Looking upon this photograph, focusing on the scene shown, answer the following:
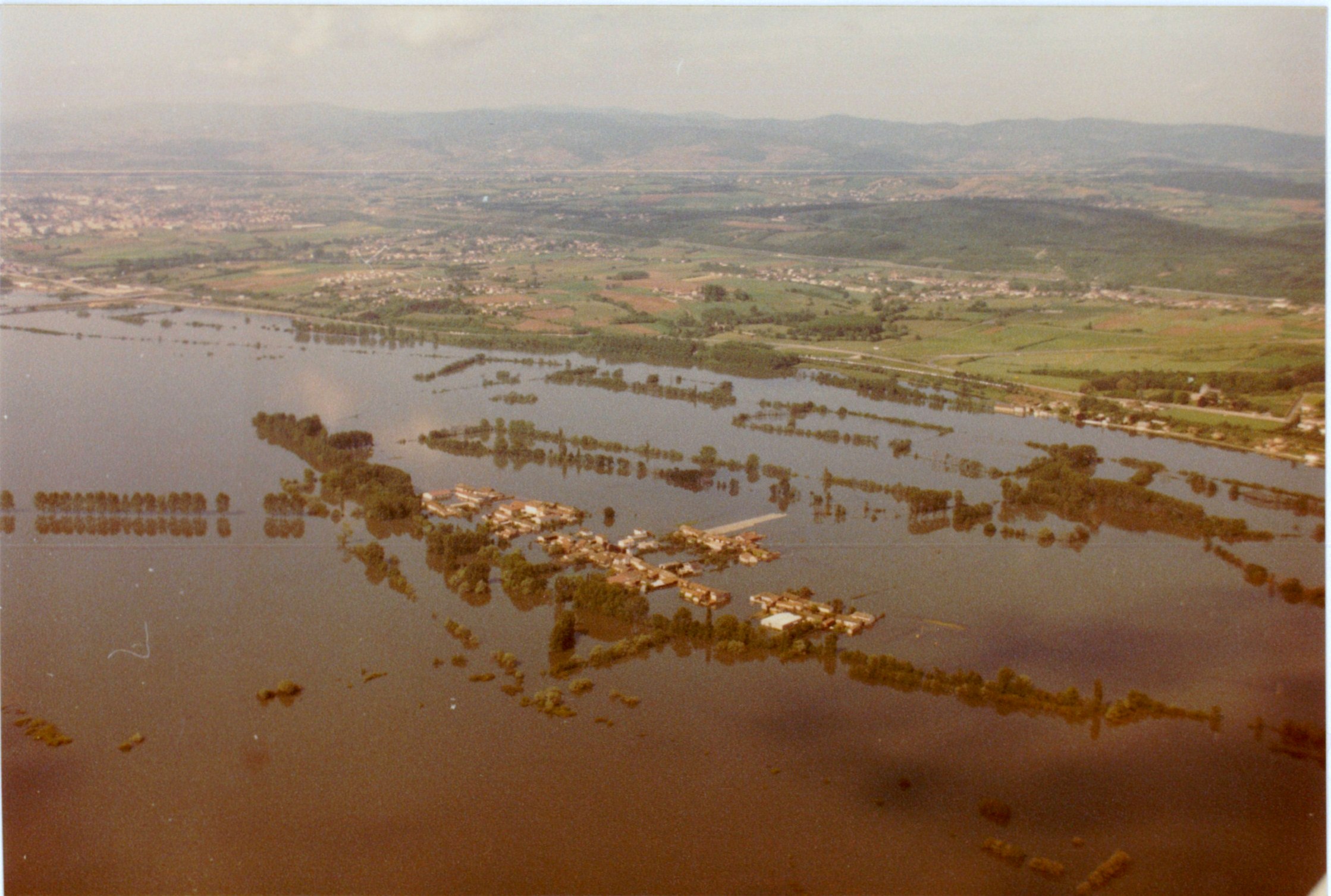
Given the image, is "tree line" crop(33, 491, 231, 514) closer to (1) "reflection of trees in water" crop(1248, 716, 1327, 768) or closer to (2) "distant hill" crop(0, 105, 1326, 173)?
(2) "distant hill" crop(0, 105, 1326, 173)

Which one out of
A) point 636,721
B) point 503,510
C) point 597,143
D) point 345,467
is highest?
point 597,143

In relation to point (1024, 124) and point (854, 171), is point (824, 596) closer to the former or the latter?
point (1024, 124)

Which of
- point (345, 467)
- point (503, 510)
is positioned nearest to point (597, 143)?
point (345, 467)

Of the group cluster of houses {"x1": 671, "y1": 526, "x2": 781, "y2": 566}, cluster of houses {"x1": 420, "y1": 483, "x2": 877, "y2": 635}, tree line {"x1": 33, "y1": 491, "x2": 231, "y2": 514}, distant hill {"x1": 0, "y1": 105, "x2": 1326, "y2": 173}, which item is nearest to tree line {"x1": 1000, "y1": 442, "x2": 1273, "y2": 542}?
cluster of houses {"x1": 671, "y1": 526, "x2": 781, "y2": 566}

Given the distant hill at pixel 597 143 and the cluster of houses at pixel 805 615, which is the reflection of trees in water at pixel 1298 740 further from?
the distant hill at pixel 597 143

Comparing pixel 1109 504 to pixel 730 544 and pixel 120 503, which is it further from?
pixel 120 503

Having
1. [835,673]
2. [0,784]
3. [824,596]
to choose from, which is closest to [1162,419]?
[824,596]
